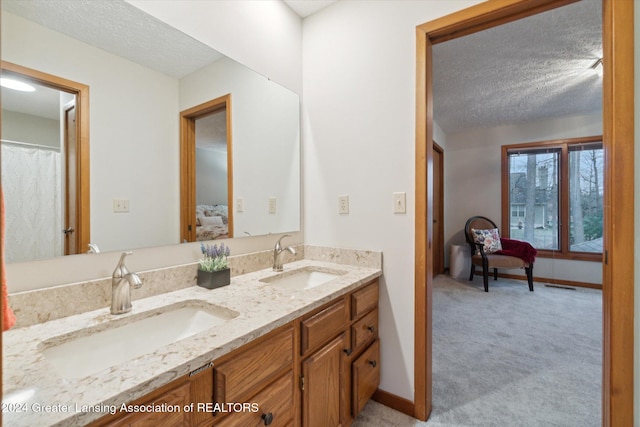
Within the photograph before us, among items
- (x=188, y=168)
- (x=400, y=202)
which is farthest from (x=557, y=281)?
(x=188, y=168)

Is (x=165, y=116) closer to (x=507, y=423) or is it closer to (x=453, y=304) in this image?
(x=507, y=423)

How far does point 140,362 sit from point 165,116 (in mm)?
1024

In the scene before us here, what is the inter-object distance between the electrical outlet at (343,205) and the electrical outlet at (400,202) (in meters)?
0.31

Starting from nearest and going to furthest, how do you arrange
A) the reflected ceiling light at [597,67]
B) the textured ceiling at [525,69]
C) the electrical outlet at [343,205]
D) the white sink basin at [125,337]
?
the white sink basin at [125,337] < the electrical outlet at [343,205] < the textured ceiling at [525,69] < the reflected ceiling light at [597,67]

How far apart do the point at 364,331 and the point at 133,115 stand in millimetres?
1484

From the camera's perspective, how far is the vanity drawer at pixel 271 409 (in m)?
0.86

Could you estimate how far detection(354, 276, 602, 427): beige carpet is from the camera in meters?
1.60

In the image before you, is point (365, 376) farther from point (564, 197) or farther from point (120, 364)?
point (564, 197)

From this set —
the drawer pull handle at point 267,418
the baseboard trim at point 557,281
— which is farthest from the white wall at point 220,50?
the baseboard trim at point 557,281

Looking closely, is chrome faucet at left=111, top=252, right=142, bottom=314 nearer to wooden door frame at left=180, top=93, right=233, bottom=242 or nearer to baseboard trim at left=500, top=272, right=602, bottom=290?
wooden door frame at left=180, top=93, right=233, bottom=242

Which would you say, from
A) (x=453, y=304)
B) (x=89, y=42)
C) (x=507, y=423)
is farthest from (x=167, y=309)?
(x=453, y=304)

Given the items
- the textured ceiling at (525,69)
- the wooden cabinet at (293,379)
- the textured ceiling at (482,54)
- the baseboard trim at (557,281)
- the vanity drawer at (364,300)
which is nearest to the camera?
the wooden cabinet at (293,379)

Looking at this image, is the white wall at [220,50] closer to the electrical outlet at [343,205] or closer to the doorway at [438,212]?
the electrical outlet at [343,205]

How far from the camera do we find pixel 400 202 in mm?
1604
